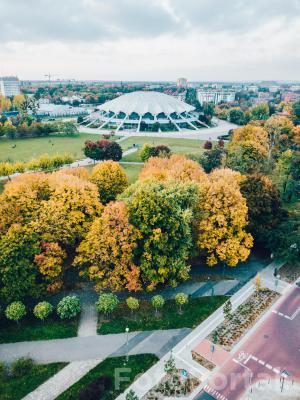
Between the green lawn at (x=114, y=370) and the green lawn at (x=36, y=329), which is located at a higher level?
the green lawn at (x=36, y=329)

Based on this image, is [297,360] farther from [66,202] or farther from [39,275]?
[66,202]

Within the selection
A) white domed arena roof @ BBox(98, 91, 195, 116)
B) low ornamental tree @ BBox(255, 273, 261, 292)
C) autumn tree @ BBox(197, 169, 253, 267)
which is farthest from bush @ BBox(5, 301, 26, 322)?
white domed arena roof @ BBox(98, 91, 195, 116)

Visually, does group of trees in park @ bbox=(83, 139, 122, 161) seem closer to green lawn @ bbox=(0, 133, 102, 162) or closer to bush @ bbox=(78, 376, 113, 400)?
green lawn @ bbox=(0, 133, 102, 162)

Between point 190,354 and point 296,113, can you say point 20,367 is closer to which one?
point 190,354

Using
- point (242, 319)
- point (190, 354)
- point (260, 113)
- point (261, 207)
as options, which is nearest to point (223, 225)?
point (261, 207)

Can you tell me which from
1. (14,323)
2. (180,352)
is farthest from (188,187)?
(14,323)

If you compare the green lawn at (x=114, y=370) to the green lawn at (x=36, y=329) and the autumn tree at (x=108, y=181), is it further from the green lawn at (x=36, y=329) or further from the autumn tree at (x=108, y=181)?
the autumn tree at (x=108, y=181)

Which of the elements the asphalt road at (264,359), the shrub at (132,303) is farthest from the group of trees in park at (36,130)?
the asphalt road at (264,359)
